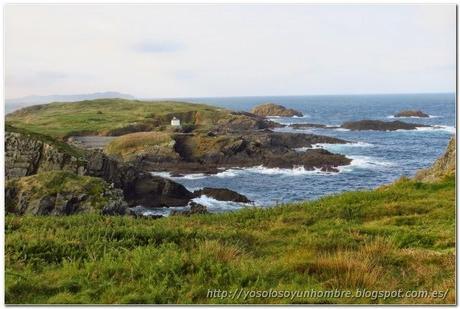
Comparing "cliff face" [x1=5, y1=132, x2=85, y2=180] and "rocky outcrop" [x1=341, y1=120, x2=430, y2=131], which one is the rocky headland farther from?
"rocky outcrop" [x1=341, y1=120, x2=430, y2=131]

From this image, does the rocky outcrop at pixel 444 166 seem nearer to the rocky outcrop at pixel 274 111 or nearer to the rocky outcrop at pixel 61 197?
the rocky outcrop at pixel 61 197

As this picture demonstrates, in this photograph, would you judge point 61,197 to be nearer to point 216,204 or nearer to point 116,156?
point 116,156

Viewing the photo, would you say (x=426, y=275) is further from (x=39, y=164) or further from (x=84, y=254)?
(x=39, y=164)

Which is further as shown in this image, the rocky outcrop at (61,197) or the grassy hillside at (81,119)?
the grassy hillside at (81,119)

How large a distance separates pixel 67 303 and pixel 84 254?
2176 mm

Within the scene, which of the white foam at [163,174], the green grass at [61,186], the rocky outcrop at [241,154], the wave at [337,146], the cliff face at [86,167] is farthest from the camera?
the wave at [337,146]

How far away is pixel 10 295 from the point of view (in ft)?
25.2

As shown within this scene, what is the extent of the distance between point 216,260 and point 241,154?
1643 inches

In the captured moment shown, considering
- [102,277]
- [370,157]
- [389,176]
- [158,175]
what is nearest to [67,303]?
[102,277]

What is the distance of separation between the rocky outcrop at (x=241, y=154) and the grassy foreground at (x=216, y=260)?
26.9 m

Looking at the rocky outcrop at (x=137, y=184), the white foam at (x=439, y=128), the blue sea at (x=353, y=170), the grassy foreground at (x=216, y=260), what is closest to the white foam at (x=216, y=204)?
the blue sea at (x=353, y=170)

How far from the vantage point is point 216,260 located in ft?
29.9

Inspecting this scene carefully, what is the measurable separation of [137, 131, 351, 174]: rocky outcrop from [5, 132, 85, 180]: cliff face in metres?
8.90

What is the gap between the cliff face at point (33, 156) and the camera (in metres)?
28.2
